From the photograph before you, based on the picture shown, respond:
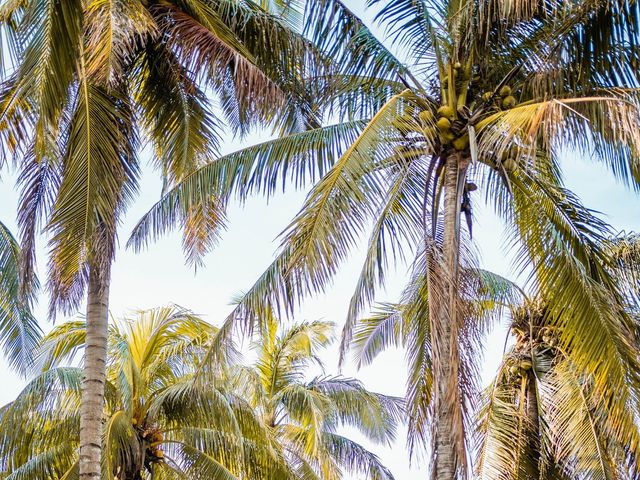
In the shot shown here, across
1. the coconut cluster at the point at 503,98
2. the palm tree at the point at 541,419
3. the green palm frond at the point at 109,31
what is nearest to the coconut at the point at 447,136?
the coconut cluster at the point at 503,98

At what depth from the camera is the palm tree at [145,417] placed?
12.0 meters

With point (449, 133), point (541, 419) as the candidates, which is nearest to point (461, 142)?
point (449, 133)

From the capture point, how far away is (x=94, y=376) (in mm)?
10078

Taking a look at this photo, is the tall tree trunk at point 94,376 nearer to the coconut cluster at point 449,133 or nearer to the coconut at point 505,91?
the coconut cluster at point 449,133

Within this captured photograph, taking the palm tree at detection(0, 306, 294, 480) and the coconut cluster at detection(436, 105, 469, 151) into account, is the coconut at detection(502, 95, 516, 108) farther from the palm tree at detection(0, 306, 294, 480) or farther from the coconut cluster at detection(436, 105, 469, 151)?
the palm tree at detection(0, 306, 294, 480)

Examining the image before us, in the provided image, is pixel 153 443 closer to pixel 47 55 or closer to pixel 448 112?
pixel 47 55

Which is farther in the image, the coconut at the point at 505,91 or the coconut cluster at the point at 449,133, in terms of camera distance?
the coconut at the point at 505,91

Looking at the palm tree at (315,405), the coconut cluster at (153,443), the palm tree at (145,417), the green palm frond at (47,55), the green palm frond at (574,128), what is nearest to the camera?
the green palm frond at (574,128)

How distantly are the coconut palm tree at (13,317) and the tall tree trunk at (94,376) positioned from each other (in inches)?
118

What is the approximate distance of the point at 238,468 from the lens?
42.7 feet

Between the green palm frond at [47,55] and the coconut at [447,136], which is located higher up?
the green palm frond at [47,55]

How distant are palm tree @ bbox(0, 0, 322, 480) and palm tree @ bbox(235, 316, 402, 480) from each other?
7.27 meters

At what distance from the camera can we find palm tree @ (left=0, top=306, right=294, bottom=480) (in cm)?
1198

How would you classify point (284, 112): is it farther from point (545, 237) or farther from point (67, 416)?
point (67, 416)
